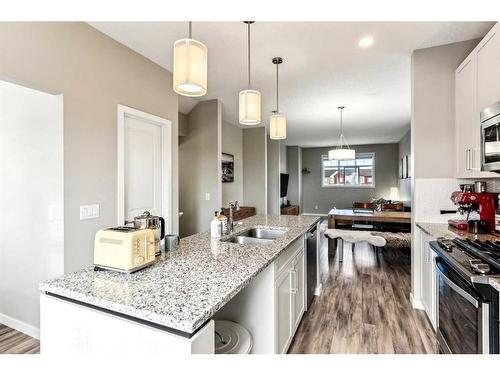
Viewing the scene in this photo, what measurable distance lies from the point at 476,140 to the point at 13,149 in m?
3.84

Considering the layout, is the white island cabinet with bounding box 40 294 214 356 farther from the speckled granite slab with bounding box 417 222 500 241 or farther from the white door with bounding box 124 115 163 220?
the speckled granite slab with bounding box 417 222 500 241

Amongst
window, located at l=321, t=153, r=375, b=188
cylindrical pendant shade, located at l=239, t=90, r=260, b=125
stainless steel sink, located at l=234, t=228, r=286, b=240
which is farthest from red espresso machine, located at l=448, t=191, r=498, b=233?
window, located at l=321, t=153, r=375, b=188

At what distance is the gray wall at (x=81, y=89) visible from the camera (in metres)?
1.83

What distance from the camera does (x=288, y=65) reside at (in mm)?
2977

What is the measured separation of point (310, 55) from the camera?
2738 mm

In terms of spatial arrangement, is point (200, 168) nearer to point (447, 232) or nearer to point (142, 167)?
point (142, 167)

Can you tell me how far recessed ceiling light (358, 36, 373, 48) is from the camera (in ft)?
7.94

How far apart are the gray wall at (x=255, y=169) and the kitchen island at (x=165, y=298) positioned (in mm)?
4252

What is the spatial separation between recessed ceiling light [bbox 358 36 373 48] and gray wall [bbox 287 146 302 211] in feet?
24.2

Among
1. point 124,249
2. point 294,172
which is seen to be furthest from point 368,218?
point 294,172

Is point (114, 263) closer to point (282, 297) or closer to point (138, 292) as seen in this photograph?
point (138, 292)

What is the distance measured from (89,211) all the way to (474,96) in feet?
10.9

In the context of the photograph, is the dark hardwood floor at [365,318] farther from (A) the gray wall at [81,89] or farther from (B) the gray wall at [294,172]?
(B) the gray wall at [294,172]
